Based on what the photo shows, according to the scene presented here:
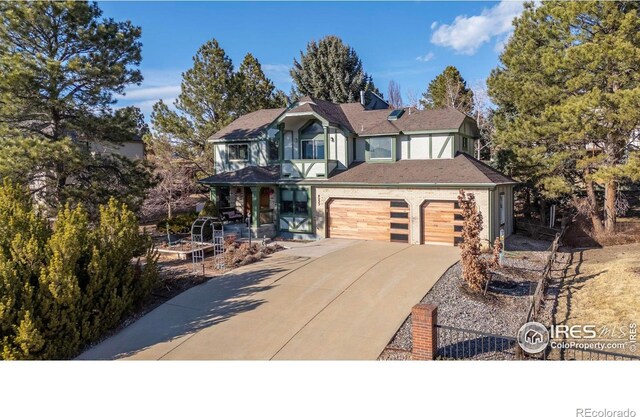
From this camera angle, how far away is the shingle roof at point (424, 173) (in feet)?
54.4

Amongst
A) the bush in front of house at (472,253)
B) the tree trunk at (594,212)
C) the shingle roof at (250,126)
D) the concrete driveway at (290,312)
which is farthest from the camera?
the shingle roof at (250,126)

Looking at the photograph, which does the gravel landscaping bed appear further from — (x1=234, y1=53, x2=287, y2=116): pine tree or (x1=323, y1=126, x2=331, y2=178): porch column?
(x1=234, y1=53, x2=287, y2=116): pine tree

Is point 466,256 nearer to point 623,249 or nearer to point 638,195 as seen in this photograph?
point 623,249

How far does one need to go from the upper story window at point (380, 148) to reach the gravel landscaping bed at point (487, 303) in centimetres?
817

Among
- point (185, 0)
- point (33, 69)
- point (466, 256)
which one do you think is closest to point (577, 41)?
point (466, 256)

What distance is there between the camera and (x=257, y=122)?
84.2ft

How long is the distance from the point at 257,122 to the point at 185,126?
7390 mm

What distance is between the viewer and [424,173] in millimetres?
17719

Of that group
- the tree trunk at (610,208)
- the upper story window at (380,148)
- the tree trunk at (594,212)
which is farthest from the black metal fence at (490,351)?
the tree trunk at (594,212)

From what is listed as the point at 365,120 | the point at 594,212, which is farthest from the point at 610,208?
the point at 365,120

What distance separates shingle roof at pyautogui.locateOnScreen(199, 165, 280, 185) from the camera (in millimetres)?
21172

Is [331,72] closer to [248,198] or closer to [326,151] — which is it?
[248,198]

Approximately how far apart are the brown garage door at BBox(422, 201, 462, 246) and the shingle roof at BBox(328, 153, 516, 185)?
3.67 feet

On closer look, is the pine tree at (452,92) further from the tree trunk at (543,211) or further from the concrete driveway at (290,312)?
the concrete driveway at (290,312)
